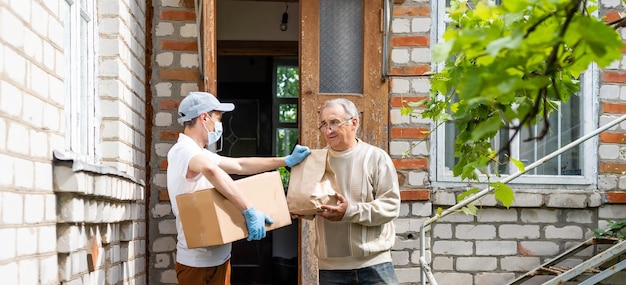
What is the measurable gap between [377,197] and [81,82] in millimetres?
1437

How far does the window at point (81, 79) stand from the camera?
10.8ft

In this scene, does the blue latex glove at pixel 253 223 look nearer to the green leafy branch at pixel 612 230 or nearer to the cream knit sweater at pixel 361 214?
the cream knit sweater at pixel 361 214

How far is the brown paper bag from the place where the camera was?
3311mm

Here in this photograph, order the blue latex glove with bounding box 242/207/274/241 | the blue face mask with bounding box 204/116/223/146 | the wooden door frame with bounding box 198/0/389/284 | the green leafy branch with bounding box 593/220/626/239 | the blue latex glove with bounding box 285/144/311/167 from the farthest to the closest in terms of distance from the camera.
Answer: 1. the green leafy branch with bounding box 593/220/626/239
2. the wooden door frame with bounding box 198/0/389/284
3. the blue face mask with bounding box 204/116/223/146
4. the blue latex glove with bounding box 285/144/311/167
5. the blue latex glove with bounding box 242/207/274/241

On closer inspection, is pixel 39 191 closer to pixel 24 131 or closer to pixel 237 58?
pixel 24 131

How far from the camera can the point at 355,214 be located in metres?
3.26

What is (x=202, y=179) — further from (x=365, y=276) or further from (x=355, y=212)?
(x=365, y=276)

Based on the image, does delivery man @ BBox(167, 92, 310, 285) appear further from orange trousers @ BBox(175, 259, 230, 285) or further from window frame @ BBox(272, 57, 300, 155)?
window frame @ BBox(272, 57, 300, 155)

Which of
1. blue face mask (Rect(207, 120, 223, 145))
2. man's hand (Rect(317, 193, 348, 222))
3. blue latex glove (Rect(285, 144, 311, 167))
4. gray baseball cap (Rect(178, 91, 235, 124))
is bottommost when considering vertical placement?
man's hand (Rect(317, 193, 348, 222))

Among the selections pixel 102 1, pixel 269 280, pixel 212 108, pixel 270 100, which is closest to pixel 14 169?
pixel 212 108

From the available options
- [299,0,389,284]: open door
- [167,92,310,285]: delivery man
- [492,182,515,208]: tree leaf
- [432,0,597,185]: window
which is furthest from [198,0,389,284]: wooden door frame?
[492,182,515,208]: tree leaf

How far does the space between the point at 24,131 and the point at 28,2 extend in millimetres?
413

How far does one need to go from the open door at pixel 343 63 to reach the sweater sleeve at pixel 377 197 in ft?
4.45

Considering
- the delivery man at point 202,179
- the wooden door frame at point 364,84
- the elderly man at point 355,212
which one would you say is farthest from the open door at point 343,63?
the elderly man at point 355,212
